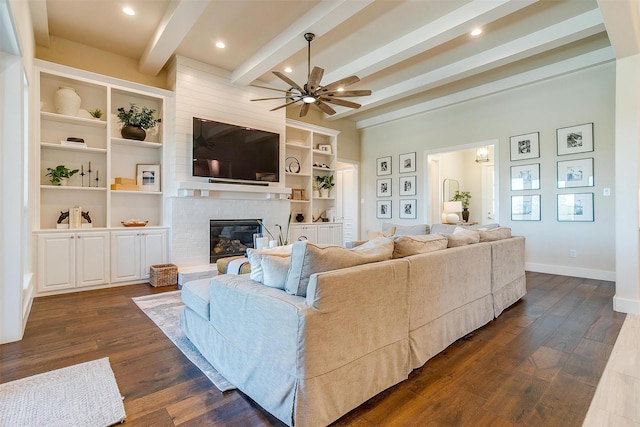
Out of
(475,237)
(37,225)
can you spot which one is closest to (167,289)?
(37,225)

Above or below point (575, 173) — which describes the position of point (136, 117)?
above

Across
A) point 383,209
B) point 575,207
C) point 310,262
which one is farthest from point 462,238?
point 383,209

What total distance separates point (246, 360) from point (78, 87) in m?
4.63

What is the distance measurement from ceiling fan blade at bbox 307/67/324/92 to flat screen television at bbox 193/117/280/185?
6.36 feet

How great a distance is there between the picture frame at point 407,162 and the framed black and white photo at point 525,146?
1.94 meters

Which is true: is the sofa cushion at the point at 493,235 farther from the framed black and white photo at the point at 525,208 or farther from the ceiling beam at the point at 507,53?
the ceiling beam at the point at 507,53

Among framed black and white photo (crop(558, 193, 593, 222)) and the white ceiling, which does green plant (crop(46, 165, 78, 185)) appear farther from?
framed black and white photo (crop(558, 193, 593, 222))

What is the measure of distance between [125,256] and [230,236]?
1.52 meters

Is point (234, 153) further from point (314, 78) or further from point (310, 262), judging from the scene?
point (310, 262)

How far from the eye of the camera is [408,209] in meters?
7.11

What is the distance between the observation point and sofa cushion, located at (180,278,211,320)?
7.14ft

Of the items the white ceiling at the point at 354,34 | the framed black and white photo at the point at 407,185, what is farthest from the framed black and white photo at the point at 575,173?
the framed black and white photo at the point at 407,185

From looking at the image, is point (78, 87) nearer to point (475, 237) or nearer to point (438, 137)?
point (475, 237)

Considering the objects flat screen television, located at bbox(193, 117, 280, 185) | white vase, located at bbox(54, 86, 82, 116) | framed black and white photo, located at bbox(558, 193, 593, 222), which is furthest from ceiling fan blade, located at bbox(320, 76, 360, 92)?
framed black and white photo, located at bbox(558, 193, 593, 222)
